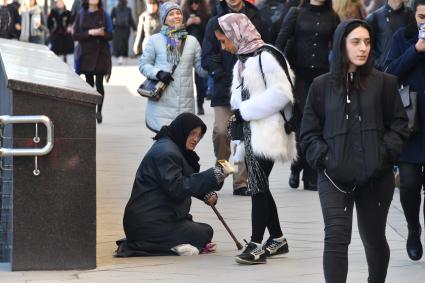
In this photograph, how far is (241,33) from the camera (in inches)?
343

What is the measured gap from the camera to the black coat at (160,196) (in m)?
8.88

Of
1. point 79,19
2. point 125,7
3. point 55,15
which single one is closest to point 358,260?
point 79,19

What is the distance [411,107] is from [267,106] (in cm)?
92

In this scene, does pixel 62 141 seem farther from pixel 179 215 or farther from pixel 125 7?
pixel 125 7

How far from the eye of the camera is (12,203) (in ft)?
26.5

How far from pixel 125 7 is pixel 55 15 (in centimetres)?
488

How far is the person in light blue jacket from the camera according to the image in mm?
11773

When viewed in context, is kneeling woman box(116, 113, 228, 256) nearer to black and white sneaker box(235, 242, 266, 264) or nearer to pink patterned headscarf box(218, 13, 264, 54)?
black and white sneaker box(235, 242, 266, 264)

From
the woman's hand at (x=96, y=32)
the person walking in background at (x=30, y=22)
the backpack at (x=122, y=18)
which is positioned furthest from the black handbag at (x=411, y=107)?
the backpack at (x=122, y=18)

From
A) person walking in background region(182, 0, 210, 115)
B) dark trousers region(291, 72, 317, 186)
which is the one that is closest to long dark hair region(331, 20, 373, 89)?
dark trousers region(291, 72, 317, 186)

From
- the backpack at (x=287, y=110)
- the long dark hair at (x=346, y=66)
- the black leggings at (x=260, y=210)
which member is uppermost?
the long dark hair at (x=346, y=66)

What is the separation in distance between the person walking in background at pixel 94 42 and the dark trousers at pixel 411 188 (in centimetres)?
1005

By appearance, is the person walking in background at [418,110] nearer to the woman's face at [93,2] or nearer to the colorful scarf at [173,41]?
the colorful scarf at [173,41]

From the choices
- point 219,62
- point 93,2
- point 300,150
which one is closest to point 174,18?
point 219,62
